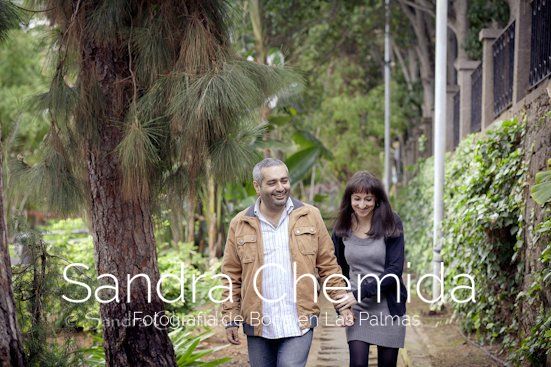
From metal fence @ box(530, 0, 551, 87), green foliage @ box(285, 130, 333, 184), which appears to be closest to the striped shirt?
metal fence @ box(530, 0, 551, 87)

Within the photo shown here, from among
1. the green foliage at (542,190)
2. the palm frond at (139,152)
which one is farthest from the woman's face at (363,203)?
the palm frond at (139,152)

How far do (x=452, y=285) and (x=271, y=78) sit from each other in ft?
15.2

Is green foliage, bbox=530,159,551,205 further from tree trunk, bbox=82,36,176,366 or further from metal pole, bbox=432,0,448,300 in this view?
metal pole, bbox=432,0,448,300

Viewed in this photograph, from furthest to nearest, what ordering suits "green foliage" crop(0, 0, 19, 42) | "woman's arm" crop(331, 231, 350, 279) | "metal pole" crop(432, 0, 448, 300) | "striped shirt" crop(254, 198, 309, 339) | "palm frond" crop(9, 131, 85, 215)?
1. "metal pole" crop(432, 0, 448, 300)
2. "palm frond" crop(9, 131, 85, 215)
3. "green foliage" crop(0, 0, 19, 42)
4. "woman's arm" crop(331, 231, 350, 279)
5. "striped shirt" crop(254, 198, 309, 339)

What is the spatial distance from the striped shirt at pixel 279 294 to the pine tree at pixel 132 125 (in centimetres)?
139

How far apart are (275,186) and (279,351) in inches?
39.4

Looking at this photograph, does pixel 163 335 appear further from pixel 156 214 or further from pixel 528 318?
pixel 528 318

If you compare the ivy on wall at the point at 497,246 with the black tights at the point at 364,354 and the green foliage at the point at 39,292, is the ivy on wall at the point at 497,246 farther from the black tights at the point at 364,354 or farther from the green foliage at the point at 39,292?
the green foliage at the point at 39,292

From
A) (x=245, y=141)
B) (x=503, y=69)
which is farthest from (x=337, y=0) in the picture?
(x=245, y=141)

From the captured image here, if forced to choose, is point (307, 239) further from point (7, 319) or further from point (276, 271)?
point (7, 319)

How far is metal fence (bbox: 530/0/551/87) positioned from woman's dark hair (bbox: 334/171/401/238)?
2678mm

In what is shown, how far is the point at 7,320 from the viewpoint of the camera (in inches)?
199

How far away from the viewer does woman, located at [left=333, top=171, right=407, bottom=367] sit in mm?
5418

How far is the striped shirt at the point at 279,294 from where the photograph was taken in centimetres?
486
